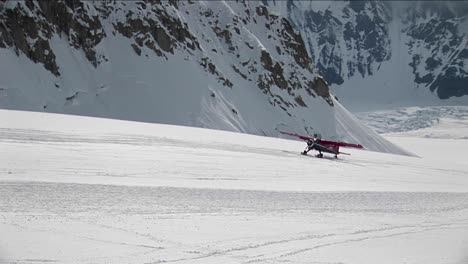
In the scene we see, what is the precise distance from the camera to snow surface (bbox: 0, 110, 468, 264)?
11344 millimetres

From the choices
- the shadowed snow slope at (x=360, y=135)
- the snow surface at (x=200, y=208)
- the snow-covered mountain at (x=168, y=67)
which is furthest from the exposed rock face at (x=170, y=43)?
the snow surface at (x=200, y=208)

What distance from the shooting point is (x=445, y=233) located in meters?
15.0

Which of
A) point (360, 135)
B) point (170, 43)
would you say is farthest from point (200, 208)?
point (360, 135)

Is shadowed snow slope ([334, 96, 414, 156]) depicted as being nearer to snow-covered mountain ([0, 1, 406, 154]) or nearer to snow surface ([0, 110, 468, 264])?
snow-covered mountain ([0, 1, 406, 154])

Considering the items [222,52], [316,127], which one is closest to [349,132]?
[316,127]

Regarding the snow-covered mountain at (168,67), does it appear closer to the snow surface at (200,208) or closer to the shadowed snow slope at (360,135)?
the shadowed snow slope at (360,135)

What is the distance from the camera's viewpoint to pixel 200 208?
15008 millimetres

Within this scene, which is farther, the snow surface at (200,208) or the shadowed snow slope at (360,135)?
the shadowed snow slope at (360,135)

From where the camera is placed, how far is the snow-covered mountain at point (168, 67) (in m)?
68.3

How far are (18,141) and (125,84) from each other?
51.4 metres

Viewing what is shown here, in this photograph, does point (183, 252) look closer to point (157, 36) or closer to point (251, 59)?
point (157, 36)

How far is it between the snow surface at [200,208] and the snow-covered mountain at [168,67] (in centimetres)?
4288

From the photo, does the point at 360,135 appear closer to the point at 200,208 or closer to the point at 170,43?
the point at 170,43

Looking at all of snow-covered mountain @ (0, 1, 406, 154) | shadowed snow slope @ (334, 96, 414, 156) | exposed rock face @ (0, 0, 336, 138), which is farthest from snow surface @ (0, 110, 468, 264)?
shadowed snow slope @ (334, 96, 414, 156)
